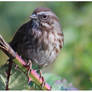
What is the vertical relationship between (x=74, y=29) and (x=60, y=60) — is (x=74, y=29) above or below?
above

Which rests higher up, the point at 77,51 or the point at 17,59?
the point at 17,59

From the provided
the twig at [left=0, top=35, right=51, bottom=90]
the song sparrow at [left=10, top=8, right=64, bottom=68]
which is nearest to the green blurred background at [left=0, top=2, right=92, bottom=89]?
the song sparrow at [left=10, top=8, right=64, bottom=68]

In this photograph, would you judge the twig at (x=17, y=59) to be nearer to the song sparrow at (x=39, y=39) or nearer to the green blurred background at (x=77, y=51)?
the song sparrow at (x=39, y=39)

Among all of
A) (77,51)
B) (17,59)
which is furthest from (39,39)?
(17,59)

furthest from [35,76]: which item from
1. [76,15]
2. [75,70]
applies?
[76,15]

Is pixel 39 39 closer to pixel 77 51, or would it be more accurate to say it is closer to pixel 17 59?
pixel 77 51

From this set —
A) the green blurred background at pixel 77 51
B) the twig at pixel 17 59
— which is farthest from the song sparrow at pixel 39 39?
the twig at pixel 17 59

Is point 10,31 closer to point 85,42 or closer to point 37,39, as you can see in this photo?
point 85,42

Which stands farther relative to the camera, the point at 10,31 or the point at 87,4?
the point at 10,31

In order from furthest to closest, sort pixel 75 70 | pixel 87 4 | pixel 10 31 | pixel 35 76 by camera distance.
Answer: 1. pixel 10 31
2. pixel 87 4
3. pixel 75 70
4. pixel 35 76
